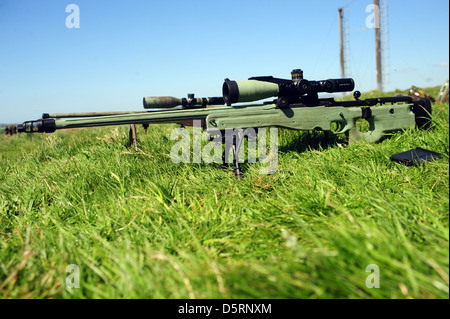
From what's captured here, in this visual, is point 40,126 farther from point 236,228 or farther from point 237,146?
point 236,228

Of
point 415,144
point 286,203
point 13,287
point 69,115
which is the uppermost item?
point 69,115

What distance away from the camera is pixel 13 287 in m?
2.04

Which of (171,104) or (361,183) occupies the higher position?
(171,104)

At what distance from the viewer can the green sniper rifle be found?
407 cm

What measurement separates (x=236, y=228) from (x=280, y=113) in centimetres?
237

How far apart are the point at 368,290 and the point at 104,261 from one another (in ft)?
5.63

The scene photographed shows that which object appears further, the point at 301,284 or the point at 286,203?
the point at 286,203

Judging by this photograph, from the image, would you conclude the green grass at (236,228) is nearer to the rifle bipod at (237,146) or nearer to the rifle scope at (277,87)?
the rifle bipod at (237,146)

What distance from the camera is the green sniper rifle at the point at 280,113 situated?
160 inches

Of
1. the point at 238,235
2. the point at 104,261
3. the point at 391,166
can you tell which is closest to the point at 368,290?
the point at 238,235

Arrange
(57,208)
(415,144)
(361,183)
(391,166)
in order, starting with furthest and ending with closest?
(415,144)
(391,166)
(57,208)
(361,183)

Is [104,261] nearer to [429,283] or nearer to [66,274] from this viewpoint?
[66,274]

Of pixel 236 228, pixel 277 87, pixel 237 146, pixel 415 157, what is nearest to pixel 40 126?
pixel 237 146

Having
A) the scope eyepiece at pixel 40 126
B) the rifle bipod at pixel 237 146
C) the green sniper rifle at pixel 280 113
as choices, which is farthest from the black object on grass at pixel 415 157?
the scope eyepiece at pixel 40 126
